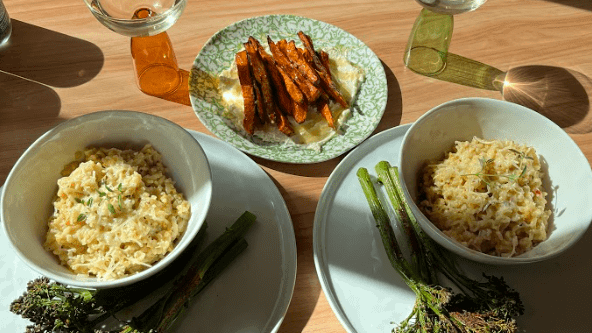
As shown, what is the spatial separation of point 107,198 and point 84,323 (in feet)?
0.80

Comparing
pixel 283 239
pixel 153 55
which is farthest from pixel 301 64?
pixel 283 239

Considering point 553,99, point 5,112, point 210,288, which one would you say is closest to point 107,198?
point 210,288

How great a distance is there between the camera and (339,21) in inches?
67.4

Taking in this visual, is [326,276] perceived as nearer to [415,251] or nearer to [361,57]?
[415,251]

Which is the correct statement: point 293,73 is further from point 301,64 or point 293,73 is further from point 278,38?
point 278,38

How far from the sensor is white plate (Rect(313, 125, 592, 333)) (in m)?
1.14

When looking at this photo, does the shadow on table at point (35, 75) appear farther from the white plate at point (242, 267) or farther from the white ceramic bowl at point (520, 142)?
the white ceramic bowl at point (520, 142)

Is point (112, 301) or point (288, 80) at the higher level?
point (288, 80)

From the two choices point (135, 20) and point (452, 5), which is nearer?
point (135, 20)

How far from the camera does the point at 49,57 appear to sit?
5.08 ft

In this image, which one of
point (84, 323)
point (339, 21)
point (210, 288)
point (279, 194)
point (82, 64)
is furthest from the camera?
point (339, 21)

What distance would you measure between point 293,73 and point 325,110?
14cm

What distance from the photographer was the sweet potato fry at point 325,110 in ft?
4.75

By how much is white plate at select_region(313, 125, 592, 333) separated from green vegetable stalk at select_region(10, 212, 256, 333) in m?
0.26
